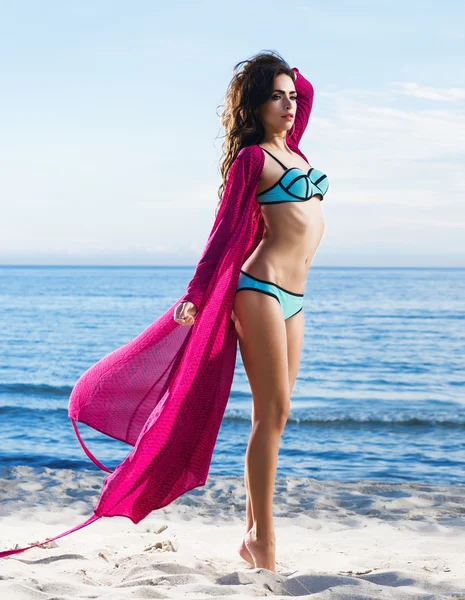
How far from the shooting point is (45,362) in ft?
52.0

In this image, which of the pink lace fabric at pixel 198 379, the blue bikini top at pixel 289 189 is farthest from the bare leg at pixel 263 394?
the blue bikini top at pixel 289 189

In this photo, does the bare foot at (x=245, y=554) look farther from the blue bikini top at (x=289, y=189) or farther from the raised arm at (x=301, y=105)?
the raised arm at (x=301, y=105)

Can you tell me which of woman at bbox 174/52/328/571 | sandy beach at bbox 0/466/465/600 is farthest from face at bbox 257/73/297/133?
sandy beach at bbox 0/466/465/600

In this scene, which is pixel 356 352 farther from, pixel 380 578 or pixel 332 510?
pixel 380 578

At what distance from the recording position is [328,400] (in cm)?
1123

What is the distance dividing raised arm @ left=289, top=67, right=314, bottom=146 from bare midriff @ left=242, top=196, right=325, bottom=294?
58 centimetres

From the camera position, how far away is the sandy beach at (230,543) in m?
2.79

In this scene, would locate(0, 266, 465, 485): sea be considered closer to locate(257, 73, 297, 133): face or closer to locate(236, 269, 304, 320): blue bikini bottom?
locate(236, 269, 304, 320): blue bikini bottom

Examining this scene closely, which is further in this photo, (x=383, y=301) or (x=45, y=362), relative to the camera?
(x=383, y=301)

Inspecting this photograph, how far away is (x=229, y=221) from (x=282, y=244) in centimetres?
25

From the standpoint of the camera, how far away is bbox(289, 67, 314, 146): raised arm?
12.0 feet

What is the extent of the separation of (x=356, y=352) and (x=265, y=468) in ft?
48.2

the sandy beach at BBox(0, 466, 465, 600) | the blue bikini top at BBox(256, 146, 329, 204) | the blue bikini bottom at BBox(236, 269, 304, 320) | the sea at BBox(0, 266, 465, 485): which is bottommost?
the sea at BBox(0, 266, 465, 485)

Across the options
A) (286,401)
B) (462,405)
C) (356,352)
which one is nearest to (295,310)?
(286,401)
